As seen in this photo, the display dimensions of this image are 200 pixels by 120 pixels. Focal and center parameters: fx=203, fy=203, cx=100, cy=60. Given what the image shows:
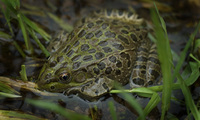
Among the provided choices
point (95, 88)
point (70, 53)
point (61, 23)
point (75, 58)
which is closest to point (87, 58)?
point (75, 58)

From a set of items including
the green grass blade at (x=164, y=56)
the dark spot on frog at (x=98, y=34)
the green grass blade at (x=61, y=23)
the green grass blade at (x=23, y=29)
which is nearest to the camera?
the green grass blade at (x=164, y=56)

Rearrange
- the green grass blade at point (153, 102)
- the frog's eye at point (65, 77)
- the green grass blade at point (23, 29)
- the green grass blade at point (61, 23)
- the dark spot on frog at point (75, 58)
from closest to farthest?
the green grass blade at point (153, 102)
the green grass blade at point (23, 29)
the frog's eye at point (65, 77)
the dark spot on frog at point (75, 58)
the green grass blade at point (61, 23)

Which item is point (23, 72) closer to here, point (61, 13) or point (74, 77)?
point (74, 77)

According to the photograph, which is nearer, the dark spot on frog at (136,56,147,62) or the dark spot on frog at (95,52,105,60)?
the dark spot on frog at (95,52,105,60)

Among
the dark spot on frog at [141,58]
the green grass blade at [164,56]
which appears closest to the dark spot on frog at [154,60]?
the dark spot on frog at [141,58]

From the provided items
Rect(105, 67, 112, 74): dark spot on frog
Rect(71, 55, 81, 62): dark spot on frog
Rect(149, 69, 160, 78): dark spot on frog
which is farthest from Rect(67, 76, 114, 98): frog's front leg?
Rect(149, 69, 160, 78): dark spot on frog

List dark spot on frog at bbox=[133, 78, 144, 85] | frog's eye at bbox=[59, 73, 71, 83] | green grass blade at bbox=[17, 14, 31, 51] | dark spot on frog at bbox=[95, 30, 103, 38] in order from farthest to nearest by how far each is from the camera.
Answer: dark spot on frog at bbox=[95, 30, 103, 38], dark spot on frog at bbox=[133, 78, 144, 85], frog's eye at bbox=[59, 73, 71, 83], green grass blade at bbox=[17, 14, 31, 51]

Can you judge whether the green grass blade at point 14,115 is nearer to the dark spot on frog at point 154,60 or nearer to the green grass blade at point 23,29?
the green grass blade at point 23,29

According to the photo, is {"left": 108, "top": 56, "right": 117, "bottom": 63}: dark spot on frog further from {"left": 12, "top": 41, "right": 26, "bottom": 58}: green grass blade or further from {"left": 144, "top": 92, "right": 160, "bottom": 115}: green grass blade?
{"left": 12, "top": 41, "right": 26, "bottom": 58}: green grass blade

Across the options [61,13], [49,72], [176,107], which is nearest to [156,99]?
[176,107]
